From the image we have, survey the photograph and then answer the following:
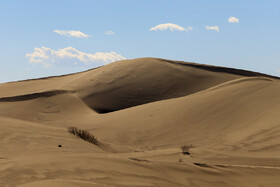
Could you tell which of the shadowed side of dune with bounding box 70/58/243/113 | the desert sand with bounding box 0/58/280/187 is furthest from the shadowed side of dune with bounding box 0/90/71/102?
the shadowed side of dune with bounding box 70/58/243/113

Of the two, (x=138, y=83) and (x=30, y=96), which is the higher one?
(x=138, y=83)

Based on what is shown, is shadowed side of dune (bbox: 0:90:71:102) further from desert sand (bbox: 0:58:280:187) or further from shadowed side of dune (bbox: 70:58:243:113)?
shadowed side of dune (bbox: 70:58:243:113)

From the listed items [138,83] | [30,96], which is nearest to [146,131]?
[30,96]

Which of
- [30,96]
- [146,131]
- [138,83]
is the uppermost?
[138,83]

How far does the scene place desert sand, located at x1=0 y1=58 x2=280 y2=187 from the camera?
4102 millimetres

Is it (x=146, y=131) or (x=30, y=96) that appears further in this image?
(x=30, y=96)

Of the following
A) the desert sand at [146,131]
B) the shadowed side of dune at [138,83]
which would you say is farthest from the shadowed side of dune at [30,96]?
the shadowed side of dune at [138,83]

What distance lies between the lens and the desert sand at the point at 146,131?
13.5 ft

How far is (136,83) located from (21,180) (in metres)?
18.5

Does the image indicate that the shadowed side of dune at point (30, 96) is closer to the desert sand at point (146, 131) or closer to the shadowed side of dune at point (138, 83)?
the desert sand at point (146, 131)

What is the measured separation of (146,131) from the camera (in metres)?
10.4

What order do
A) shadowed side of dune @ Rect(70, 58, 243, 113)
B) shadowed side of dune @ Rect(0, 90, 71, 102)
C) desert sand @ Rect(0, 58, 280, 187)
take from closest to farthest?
desert sand @ Rect(0, 58, 280, 187) < shadowed side of dune @ Rect(0, 90, 71, 102) < shadowed side of dune @ Rect(70, 58, 243, 113)

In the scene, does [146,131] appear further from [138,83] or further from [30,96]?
[138,83]

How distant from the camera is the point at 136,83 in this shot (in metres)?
21.8
